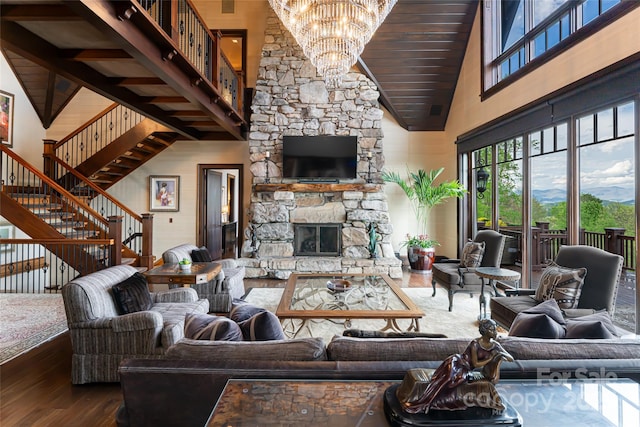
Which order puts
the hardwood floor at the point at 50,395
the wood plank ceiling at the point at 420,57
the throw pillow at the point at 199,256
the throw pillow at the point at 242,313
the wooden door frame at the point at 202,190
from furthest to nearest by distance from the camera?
the wooden door frame at the point at 202,190 < the wood plank ceiling at the point at 420,57 < the throw pillow at the point at 199,256 < the hardwood floor at the point at 50,395 < the throw pillow at the point at 242,313

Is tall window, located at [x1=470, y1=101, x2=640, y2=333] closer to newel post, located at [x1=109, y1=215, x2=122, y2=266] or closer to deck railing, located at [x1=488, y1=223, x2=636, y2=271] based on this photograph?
deck railing, located at [x1=488, y1=223, x2=636, y2=271]

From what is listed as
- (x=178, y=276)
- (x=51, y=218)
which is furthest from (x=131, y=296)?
(x=51, y=218)

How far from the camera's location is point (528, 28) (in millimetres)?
4859

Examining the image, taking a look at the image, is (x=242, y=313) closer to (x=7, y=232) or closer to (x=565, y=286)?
(x=565, y=286)

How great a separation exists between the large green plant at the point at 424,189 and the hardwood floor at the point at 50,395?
5.86 metres

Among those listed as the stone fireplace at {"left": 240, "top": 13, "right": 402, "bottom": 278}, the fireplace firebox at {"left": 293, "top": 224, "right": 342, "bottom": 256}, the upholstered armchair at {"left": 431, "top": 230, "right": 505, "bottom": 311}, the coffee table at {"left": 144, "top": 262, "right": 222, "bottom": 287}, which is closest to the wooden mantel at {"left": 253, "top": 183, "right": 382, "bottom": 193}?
→ the stone fireplace at {"left": 240, "top": 13, "right": 402, "bottom": 278}

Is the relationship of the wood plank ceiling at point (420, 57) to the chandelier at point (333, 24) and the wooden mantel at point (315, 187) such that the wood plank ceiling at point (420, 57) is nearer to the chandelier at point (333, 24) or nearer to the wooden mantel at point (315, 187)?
the wooden mantel at point (315, 187)

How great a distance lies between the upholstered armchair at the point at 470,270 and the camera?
4.33m

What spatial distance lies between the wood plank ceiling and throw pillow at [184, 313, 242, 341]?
6238mm

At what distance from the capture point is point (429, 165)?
25.6 ft

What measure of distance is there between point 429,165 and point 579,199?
13.3ft

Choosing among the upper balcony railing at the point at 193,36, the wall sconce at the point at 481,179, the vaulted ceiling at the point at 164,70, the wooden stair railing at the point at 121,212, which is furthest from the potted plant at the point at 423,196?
the wooden stair railing at the point at 121,212

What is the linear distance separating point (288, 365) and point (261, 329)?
0.40 metres

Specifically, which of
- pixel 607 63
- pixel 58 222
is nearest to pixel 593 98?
pixel 607 63
